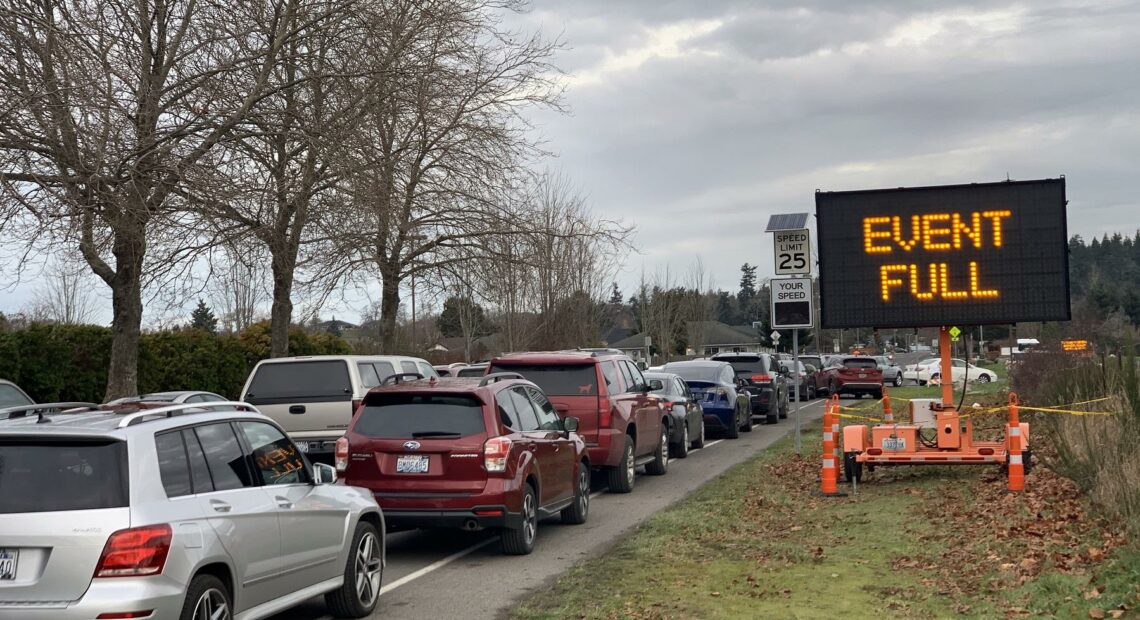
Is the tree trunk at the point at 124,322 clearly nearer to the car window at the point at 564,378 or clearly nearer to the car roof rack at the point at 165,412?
the car window at the point at 564,378

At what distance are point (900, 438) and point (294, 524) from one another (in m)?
9.48

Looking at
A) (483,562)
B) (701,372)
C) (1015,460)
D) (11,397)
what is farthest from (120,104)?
(701,372)

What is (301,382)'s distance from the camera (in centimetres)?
1797

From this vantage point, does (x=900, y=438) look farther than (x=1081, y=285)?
No

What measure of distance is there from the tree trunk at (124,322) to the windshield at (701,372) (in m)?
10.9

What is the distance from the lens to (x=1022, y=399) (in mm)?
27734

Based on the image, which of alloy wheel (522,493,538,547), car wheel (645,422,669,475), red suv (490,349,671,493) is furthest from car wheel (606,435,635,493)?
alloy wheel (522,493,538,547)

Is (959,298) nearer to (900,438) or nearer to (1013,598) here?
(900,438)

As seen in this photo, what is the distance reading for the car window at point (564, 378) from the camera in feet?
53.0

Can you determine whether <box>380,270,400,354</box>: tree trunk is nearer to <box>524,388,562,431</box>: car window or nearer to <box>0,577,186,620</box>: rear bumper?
<box>524,388,562,431</box>: car window

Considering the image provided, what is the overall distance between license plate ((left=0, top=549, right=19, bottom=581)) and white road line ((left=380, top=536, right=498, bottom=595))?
4.06m

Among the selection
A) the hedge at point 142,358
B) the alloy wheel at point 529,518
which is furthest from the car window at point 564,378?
the hedge at point 142,358

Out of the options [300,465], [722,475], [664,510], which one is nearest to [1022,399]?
[722,475]

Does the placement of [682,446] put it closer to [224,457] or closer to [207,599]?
[224,457]
